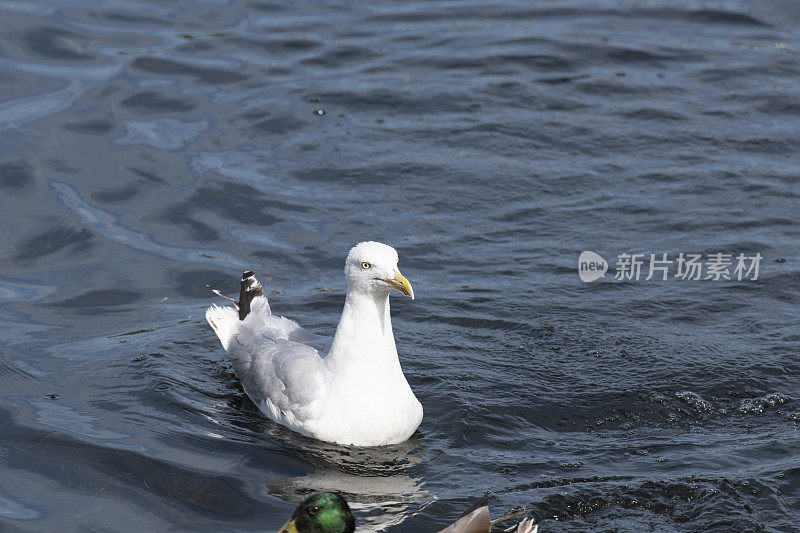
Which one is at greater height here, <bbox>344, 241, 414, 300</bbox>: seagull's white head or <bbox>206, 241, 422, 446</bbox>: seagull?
<bbox>344, 241, 414, 300</bbox>: seagull's white head

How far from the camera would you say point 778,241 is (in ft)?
34.2

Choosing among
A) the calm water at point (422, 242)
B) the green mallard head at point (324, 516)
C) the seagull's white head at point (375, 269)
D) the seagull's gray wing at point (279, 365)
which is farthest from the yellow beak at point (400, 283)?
the green mallard head at point (324, 516)

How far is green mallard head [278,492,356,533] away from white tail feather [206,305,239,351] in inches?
132

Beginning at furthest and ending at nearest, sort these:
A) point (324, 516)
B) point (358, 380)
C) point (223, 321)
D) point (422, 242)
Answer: point (422, 242)
point (223, 321)
point (358, 380)
point (324, 516)

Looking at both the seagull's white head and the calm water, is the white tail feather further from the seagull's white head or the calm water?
the seagull's white head

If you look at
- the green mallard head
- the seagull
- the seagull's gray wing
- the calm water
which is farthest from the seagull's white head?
the green mallard head

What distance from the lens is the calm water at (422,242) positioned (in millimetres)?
6707

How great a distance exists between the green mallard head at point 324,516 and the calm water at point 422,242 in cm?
93

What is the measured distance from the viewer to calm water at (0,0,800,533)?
6.71 metres

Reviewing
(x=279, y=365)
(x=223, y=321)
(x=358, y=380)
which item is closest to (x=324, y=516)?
(x=358, y=380)

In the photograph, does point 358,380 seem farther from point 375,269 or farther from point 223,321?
point 223,321

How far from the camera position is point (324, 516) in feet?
17.2

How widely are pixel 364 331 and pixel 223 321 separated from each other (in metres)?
1.94

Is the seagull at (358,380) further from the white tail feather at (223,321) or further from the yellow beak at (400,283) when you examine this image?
the white tail feather at (223,321)
